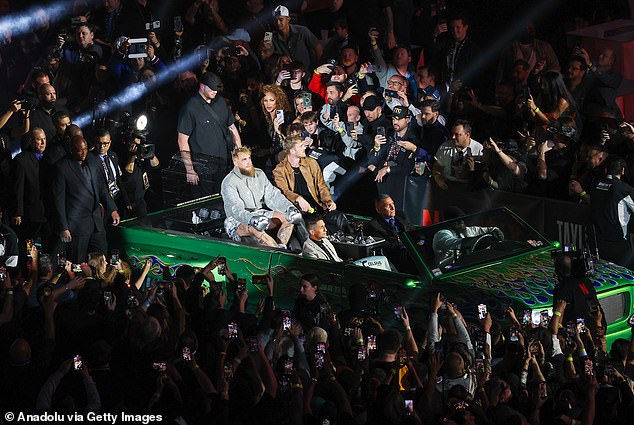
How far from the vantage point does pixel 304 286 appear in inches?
511

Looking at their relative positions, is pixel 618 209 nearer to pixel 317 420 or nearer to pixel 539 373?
pixel 539 373

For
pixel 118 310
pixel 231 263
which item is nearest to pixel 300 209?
pixel 231 263

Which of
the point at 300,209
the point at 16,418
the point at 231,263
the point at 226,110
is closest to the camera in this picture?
the point at 16,418

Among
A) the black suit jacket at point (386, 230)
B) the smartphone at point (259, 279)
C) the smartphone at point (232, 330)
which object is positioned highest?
the black suit jacket at point (386, 230)

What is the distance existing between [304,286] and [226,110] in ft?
16.7

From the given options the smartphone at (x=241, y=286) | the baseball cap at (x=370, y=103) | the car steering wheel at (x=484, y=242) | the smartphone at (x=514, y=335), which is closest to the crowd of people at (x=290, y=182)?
the baseball cap at (x=370, y=103)

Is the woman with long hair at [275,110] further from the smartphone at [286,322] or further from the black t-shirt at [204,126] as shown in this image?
the smartphone at [286,322]

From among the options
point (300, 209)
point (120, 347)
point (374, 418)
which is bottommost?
point (374, 418)

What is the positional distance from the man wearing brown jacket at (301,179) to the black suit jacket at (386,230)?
111 centimetres

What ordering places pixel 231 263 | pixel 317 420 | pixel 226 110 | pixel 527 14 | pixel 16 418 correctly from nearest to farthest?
pixel 317 420, pixel 16 418, pixel 231 263, pixel 226 110, pixel 527 14

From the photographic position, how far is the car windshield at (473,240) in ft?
45.3

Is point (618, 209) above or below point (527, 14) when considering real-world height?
below

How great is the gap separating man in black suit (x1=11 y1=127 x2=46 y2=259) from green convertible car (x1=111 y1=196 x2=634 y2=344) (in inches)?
47.1

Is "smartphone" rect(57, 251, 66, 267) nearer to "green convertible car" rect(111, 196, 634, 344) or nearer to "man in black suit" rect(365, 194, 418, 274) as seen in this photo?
"green convertible car" rect(111, 196, 634, 344)
